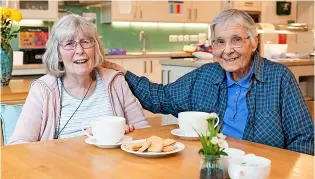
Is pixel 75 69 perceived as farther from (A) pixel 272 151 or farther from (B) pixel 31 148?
(A) pixel 272 151

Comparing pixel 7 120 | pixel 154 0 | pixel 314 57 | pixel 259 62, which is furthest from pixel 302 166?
pixel 154 0

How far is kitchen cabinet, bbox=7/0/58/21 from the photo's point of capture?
16.9 feet

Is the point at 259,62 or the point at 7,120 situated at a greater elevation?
the point at 259,62

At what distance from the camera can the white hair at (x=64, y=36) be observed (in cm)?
189

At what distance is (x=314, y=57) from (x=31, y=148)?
11.5 feet

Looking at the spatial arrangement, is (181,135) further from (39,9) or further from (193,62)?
(39,9)

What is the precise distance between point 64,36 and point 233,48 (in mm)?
724

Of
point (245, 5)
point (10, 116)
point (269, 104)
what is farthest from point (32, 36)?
point (269, 104)

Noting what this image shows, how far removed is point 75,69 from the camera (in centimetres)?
190

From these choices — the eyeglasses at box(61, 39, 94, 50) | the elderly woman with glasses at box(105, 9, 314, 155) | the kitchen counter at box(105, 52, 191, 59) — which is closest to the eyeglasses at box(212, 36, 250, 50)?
the elderly woman with glasses at box(105, 9, 314, 155)

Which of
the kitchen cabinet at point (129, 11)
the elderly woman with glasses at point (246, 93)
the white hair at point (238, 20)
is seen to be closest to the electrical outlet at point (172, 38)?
the kitchen cabinet at point (129, 11)

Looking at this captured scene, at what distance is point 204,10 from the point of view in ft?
21.6

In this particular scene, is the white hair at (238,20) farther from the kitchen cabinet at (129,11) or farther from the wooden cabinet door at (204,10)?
the wooden cabinet door at (204,10)

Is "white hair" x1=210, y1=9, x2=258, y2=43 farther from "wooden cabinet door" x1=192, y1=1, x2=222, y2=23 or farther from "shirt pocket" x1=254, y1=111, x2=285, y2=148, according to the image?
"wooden cabinet door" x1=192, y1=1, x2=222, y2=23
